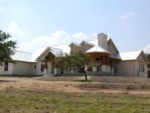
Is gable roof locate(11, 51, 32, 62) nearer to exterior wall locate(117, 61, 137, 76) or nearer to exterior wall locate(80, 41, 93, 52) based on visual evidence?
exterior wall locate(80, 41, 93, 52)

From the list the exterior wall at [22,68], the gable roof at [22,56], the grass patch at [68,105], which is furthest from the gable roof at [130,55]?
the grass patch at [68,105]

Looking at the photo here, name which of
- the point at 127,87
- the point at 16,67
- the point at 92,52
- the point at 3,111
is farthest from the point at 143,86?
the point at 16,67

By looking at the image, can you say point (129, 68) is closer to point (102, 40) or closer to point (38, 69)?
point (102, 40)

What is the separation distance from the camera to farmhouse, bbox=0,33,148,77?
5019 cm

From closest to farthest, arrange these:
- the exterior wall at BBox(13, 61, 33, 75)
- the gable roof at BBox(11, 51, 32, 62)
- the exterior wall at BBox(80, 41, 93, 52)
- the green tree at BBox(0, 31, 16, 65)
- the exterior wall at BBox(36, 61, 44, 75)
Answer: the green tree at BBox(0, 31, 16, 65)
the exterior wall at BBox(80, 41, 93, 52)
the exterior wall at BBox(13, 61, 33, 75)
the exterior wall at BBox(36, 61, 44, 75)
the gable roof at BBox(11, 51, 32, 62)

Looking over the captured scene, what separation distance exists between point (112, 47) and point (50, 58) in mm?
12089

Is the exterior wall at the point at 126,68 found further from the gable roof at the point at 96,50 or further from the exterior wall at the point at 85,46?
the gable roof at the point at 96,50

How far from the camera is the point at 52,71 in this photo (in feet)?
173

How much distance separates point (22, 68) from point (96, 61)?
15249 mm

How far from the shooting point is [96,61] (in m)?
49.9

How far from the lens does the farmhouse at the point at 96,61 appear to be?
5019cm

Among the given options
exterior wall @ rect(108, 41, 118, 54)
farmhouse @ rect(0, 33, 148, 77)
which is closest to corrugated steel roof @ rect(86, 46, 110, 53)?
farmhouse @ rect(0, 33, 148, 77)

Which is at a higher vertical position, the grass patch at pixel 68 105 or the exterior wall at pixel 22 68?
the exterior wall at pixel 22 68

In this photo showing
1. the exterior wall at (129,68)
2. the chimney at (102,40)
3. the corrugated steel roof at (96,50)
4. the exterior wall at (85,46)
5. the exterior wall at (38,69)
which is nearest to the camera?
the corrugated steel roof at (96,50)
